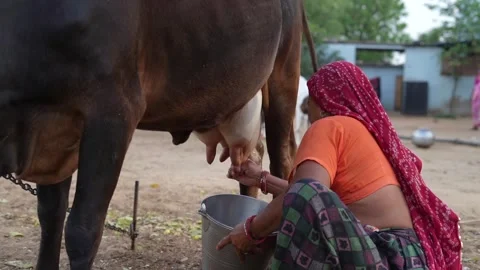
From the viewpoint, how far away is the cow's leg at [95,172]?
195cm

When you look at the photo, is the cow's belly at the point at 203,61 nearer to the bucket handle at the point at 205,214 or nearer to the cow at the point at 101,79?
the cow at the point at 101,79

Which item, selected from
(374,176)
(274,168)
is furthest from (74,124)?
(274,168)

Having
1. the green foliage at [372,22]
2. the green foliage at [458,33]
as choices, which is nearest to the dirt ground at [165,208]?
the green foliage at [458,33]

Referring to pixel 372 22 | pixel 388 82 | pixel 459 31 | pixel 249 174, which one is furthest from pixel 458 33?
pixel 249 174

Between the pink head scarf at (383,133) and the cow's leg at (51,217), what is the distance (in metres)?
1.36

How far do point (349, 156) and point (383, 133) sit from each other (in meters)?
0.17

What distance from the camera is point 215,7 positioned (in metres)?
2.42

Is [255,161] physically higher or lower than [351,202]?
lower

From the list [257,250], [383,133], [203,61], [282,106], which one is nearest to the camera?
[383,133]

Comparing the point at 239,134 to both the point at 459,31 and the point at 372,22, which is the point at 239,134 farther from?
the point at 372,22

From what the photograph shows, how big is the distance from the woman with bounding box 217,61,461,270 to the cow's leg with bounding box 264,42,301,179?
1.35 metres

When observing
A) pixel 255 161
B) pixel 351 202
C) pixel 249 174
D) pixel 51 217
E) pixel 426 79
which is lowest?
pixel 426 79

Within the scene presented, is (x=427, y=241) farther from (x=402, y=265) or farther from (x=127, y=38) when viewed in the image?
(x=127, y=38)

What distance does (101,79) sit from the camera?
197cm
